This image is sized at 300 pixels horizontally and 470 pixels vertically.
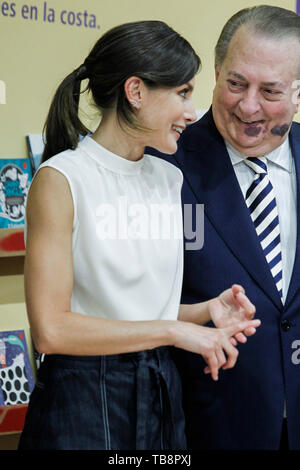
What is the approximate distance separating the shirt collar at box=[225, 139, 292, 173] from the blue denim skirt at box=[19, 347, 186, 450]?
2.24ft

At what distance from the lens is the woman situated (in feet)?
4.55

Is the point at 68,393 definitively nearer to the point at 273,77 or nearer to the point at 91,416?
the point at 91,416

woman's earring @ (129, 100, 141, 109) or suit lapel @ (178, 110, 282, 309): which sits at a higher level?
woman's earring @ (129, 100, 141, 109)

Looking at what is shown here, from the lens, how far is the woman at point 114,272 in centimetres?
139

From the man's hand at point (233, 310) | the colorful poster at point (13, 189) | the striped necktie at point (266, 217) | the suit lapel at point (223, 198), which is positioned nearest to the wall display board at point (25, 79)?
the colorful poster at point (13, 189)

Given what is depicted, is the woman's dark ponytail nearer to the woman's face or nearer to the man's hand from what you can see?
the woman's face

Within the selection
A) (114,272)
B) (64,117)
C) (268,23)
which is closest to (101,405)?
(114,272)

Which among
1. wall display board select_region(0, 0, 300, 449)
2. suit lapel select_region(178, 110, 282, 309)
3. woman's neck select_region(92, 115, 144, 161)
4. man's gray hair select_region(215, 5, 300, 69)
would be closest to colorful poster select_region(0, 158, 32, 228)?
wall display board select_region(0, 0, 300, 449)

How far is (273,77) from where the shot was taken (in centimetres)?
190

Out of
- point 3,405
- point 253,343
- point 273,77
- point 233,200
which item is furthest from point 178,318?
point 3,405

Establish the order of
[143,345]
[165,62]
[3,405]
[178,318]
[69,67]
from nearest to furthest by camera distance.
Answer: [143,345], [165,62], [178,318], [3,405], [69,67]

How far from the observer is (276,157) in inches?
77.6

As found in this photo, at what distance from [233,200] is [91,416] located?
73 centimetres

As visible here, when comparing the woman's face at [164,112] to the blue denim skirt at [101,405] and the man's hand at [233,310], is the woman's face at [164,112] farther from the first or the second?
the blue denim skirt at [101,405]
